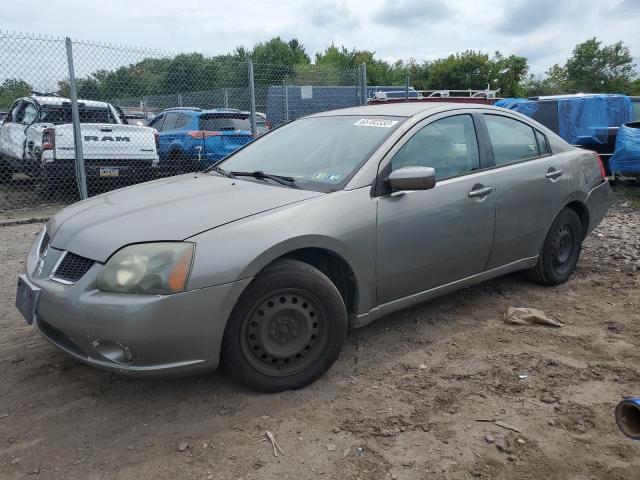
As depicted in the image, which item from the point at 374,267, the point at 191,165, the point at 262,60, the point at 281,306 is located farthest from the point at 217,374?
the point at 262,60

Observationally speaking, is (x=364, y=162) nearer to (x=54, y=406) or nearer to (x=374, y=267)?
(x=374, y=267)

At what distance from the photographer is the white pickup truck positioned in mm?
8164

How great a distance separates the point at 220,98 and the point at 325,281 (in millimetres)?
10622

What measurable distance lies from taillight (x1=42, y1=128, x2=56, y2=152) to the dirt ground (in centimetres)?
490

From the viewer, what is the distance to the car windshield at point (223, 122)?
1018 centimetres

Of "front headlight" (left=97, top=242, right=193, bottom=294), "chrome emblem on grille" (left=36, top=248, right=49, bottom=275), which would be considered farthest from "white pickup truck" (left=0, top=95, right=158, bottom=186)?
"front headlight" (left=97, top=242, right=193, bottom=294)

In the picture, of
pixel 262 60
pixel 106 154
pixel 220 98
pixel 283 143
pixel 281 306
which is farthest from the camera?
pixel 262 60

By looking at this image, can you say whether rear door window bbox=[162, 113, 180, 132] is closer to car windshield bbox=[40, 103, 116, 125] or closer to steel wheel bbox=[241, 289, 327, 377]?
car windshield bbox=[40, 103, 116, 125]

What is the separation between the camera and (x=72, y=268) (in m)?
2.80

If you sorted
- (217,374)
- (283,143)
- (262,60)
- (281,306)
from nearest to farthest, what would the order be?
(281,306)
(217,374)
(283,143)
(262,60)

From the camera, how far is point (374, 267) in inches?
127

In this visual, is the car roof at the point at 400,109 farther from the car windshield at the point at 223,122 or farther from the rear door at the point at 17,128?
the rear door at the point at 17,128

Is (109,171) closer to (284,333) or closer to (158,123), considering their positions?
(158,123)

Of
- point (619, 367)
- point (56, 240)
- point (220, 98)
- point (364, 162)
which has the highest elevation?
point (220, 98)
